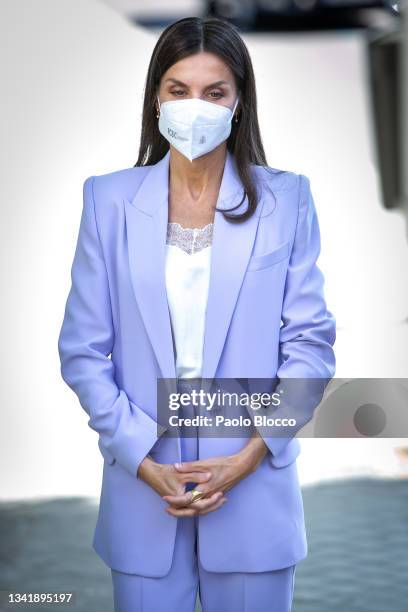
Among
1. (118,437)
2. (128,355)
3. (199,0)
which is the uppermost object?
(199,0)

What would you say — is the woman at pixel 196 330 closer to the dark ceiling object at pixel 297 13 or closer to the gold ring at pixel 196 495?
the gold ring at pixel 196 495

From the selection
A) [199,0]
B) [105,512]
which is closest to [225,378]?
[105,512]

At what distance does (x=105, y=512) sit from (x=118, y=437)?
204 millimetres

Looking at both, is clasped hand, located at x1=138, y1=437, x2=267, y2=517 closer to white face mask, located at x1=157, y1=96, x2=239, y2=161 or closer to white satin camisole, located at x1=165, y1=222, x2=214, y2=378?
white satin camisole, located at x1=165, y1=222, x2=214, y2=378

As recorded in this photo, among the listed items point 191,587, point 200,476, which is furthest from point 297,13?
point 191,587

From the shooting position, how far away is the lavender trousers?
2.13 m

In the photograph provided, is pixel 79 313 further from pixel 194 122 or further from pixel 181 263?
pixel 194 122

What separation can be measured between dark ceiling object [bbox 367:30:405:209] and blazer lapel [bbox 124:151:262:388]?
324 millimetres

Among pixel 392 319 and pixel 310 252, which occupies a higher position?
pixel 310 252

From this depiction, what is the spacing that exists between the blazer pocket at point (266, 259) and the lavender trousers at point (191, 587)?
0.84 feet

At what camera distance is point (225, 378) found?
6.99 ft

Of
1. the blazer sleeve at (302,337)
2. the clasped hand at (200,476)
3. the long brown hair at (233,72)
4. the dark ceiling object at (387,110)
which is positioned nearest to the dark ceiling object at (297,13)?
the long brown hair at (233,72)

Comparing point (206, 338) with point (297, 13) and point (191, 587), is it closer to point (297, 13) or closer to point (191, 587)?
point (191, 587)

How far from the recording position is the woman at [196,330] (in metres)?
2.11
